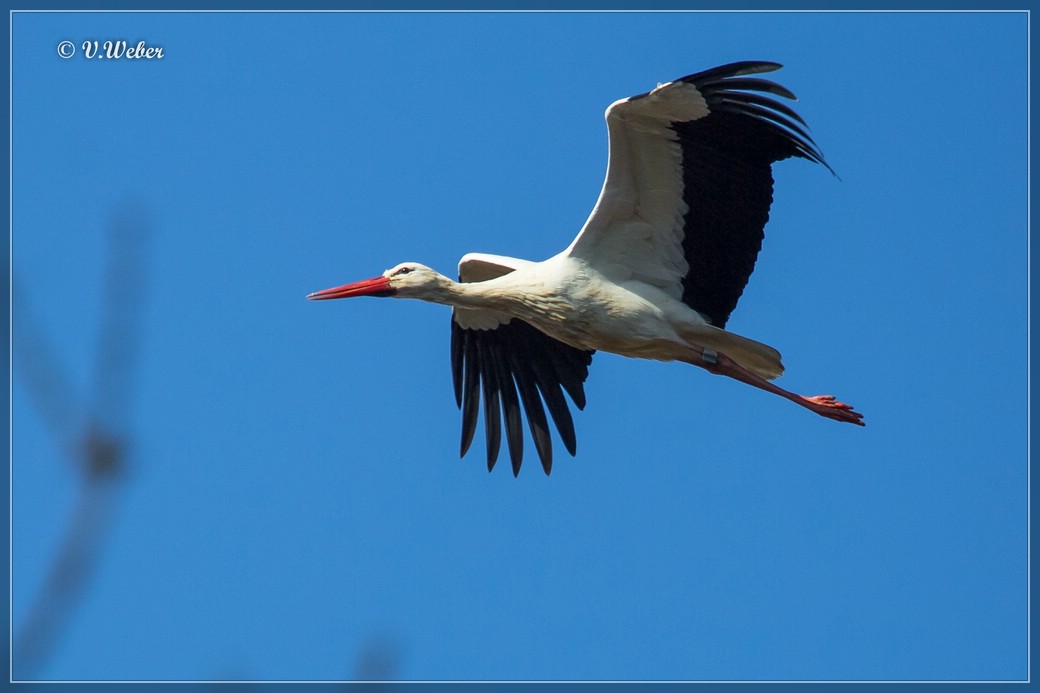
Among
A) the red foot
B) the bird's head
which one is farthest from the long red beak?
the red foot

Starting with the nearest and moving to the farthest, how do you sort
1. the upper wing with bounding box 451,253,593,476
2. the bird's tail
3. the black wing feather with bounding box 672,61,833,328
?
the black wing feather with bounding box 672,61,833,328, the bird's tail, the upper wing with bounding box 451,253,593,476

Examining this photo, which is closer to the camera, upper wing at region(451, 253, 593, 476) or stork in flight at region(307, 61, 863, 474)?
stork in flight at region(307, 61, 863, 474)

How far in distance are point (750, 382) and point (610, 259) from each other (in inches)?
37.0

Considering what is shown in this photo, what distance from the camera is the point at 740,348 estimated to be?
6203 mm

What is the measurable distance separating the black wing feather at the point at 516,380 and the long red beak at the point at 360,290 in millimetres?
1040

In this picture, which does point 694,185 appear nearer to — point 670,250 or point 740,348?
point 670,250

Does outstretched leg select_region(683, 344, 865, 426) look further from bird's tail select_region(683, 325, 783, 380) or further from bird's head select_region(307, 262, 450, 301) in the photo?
bird's head select_region(307, 262, 450, 301)

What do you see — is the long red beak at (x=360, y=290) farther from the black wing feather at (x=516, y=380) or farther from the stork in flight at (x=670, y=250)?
the black wing feather at (x=516, y=380)

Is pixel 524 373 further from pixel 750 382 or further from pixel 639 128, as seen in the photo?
pixel 639 128

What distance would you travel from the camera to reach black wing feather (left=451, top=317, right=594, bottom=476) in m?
7.36

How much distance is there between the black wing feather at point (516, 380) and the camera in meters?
7.36

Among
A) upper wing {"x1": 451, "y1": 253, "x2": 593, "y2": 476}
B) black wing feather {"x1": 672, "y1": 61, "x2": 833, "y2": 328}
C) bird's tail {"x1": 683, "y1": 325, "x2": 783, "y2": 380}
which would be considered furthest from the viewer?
upper wing {"x1": 451, "y1": 253, "x2": 593, "y2": 476}

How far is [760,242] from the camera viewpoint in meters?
6.12

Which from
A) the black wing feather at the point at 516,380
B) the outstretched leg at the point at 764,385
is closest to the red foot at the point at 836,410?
the outstretched leg at the point at 764,385
